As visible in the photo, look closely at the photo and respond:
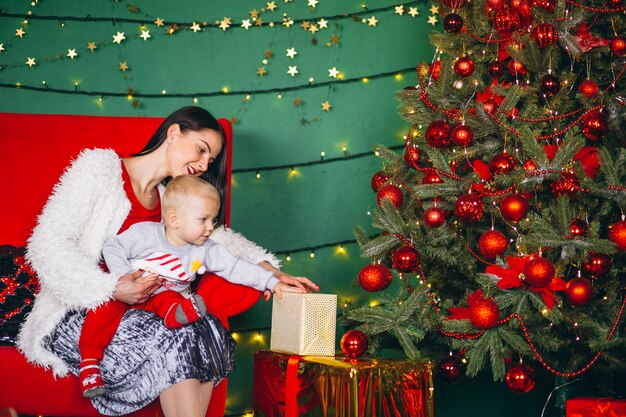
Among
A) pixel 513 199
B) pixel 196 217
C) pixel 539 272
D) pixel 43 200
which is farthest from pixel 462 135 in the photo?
pixel 43 200

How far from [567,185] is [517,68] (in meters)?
0.53

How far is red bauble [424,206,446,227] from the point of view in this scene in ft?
Answer: 7.52

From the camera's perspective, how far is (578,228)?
7.07 ft

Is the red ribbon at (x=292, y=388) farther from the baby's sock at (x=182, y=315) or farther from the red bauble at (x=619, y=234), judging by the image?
the red bauble at (x=619, y=234)

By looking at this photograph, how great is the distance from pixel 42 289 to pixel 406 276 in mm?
1210

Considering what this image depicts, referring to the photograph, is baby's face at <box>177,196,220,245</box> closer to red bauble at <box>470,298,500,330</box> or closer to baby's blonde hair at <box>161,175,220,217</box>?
baby's blonde hair at <box>161,175,220,217</box>

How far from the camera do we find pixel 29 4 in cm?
333

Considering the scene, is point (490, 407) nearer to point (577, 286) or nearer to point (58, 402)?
point (577, 286)

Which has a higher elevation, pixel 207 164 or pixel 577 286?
pixel 207 164

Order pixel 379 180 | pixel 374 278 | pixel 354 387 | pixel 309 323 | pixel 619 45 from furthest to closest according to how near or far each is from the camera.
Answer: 1. pixel 379 180
2. pixel 374 278
3. pixel 619 45
4. pixel 309 323
5. pixel 354 387

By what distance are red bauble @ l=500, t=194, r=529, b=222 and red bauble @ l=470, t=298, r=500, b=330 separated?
0.85ft

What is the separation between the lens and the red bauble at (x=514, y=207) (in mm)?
2117

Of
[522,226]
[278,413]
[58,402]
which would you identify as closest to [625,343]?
[522,226]

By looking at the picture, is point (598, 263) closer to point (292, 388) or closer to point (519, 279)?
point (519, 279)
